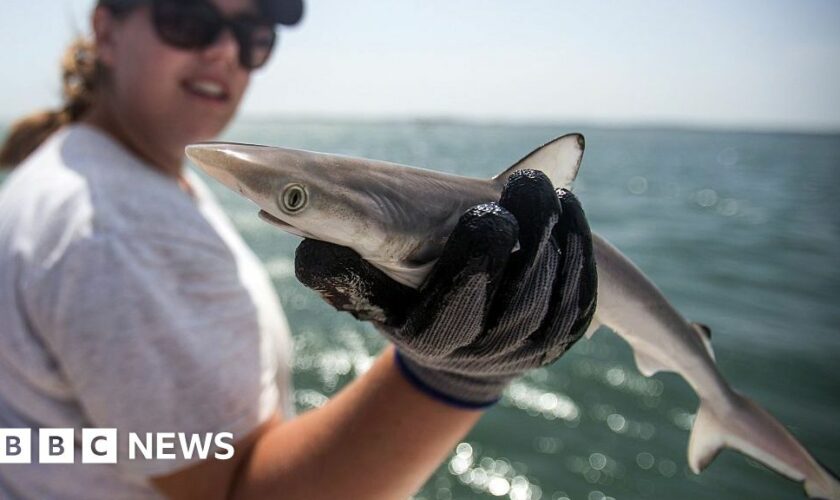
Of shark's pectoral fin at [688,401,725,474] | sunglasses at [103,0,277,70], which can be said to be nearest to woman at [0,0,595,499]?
sunglasses at [103,0,277,70]

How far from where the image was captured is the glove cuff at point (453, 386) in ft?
6.19

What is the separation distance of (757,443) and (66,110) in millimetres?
3751

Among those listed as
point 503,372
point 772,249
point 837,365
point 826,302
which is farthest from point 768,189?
point 503,372

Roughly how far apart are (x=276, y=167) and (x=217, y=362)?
921 millimetres

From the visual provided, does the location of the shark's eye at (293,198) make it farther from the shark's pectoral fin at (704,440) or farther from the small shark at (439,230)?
the shark's pectoral fin at (704,440)

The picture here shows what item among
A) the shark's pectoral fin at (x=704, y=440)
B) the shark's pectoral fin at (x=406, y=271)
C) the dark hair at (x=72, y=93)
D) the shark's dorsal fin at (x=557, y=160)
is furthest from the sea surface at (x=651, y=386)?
the dark hair at (x=72, y=93)

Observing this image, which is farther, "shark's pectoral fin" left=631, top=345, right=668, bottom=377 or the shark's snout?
"shark's pectoral fin" left=631, top=345, right=668, bottom=377

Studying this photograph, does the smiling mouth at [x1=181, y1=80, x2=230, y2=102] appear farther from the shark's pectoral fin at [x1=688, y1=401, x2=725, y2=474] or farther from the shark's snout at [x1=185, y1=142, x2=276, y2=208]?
the shark's pectoral fin at [x1=688, y1=401, x2=725, y2=474]

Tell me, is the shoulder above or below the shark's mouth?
below

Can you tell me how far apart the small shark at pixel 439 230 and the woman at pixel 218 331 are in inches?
3.6

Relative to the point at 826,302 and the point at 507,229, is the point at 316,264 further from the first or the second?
the point at 826,302

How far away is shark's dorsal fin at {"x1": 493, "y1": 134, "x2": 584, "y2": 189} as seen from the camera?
177 centimetres

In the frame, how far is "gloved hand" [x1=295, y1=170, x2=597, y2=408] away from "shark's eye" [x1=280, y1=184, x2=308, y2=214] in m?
0.14

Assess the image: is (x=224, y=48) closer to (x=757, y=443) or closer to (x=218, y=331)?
(x=218, y=331)
